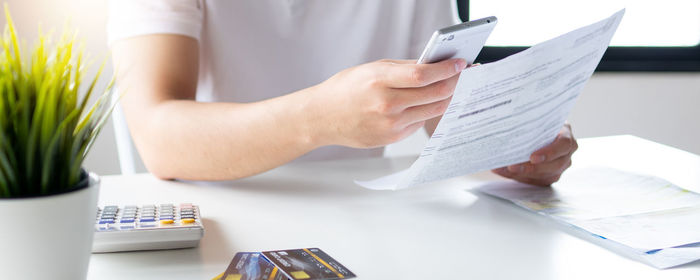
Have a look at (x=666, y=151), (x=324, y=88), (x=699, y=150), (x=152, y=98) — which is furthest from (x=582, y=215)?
(x=699, y=150)

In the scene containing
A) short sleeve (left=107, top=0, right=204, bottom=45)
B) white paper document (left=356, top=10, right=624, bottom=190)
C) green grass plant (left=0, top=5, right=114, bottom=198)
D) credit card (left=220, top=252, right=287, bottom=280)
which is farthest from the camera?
short sleeve (left=107, top=0, right=204, bottom=45)

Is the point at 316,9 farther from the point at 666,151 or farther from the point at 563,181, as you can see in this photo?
the point at 666,151

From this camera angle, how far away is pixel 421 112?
712 millimetres

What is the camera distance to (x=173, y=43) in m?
0.98

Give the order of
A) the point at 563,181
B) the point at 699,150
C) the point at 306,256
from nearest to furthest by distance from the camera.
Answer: the point at 306,256
the point at 563,181
the point at 699,150

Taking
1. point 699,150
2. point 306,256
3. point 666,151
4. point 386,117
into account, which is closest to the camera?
point 306,256

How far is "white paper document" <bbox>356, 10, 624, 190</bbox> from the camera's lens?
0.65m

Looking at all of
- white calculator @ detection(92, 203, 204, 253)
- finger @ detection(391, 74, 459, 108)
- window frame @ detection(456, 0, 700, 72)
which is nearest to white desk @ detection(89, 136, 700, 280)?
white calculator @ detection(92, 203, 204, 253)

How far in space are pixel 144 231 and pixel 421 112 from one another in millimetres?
298

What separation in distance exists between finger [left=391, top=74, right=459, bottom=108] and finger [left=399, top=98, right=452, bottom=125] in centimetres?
2

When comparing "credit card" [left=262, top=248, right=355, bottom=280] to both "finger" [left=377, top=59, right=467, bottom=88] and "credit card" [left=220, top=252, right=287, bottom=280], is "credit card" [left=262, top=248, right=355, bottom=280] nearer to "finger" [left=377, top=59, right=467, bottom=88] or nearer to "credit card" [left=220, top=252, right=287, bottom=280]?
"credit card" [left=220, top=252, right=287, bottom=280]

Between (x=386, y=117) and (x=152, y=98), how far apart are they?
0.40m

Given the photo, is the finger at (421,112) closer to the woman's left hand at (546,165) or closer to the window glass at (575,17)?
the woman's left hand at (546,165)

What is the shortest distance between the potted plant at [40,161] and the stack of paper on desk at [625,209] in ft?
1.58
